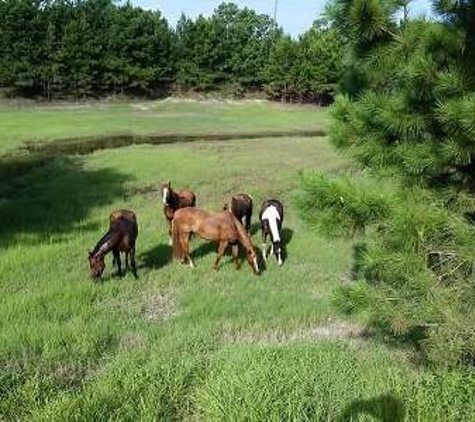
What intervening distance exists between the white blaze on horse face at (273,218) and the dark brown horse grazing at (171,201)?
2.06 m

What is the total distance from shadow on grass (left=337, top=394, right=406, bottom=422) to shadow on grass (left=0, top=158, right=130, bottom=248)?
28.9 feet

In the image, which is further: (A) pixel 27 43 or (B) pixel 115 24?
(B) pixel 115 24

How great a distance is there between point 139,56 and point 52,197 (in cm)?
5769

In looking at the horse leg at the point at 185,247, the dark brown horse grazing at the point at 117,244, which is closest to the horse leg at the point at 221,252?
the horse leg at the point at 185,247

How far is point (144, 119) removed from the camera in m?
53.3

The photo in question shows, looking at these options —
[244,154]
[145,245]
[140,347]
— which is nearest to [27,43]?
[244,154]

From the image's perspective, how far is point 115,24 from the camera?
76312 millimetres

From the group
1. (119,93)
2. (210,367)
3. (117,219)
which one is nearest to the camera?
(210,367)

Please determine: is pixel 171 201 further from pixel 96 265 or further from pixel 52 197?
pixel 52 197

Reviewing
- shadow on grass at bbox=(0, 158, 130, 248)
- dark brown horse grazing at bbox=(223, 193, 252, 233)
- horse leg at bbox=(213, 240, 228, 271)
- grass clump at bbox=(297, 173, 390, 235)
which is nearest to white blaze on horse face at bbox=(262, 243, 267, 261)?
dark brown horse grazing at bbox=(223, 193, 252, 233)

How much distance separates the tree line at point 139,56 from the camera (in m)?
66.4

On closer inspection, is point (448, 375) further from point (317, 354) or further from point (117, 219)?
point (117, 219)

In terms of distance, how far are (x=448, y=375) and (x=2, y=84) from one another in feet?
210

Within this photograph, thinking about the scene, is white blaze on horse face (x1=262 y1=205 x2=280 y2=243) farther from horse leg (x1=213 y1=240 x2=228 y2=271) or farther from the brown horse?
horse leg (x1=213 y1=240 x2=228 y2=271)
